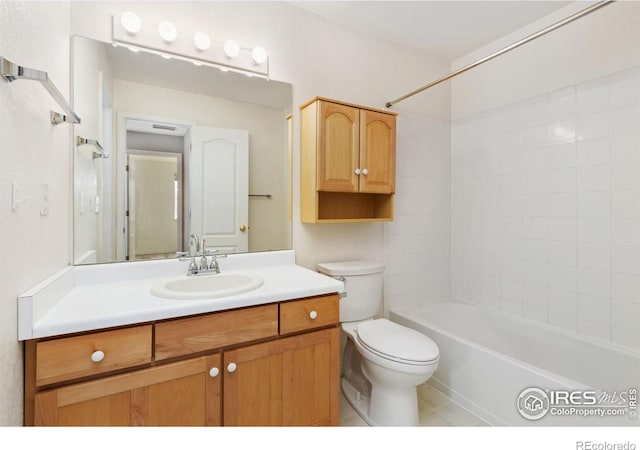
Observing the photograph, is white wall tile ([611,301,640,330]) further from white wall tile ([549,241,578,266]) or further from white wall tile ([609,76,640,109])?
white wall tile ([609,76,640,109])

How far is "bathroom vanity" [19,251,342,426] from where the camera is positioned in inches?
35.6

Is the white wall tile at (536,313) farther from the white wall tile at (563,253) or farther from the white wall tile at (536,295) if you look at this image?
the white wall tile at (563,253)

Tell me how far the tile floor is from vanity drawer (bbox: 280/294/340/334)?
2.28 ft

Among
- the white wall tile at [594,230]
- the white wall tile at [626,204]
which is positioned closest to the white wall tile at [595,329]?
the white wall tile at [594,230]

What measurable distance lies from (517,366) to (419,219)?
3.95ft

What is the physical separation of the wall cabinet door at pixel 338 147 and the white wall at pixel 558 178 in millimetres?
1182

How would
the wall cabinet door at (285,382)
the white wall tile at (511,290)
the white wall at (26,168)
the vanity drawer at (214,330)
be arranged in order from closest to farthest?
1. the white wall at (26,168)
2. the vanity drawer at (214,330)
3. the wall cabinet door at (285,382)
4. the white wall tile at (511,290)

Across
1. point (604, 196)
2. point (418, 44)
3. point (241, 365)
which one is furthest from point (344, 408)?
point (418, 44)

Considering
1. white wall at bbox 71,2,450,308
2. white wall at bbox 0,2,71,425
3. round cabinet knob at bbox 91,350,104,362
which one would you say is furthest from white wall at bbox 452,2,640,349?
white wall at bbox 0,2,71,425

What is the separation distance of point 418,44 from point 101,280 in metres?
2.56

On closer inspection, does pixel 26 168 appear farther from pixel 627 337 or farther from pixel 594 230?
pixel 627 337

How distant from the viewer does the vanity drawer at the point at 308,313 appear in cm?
126
